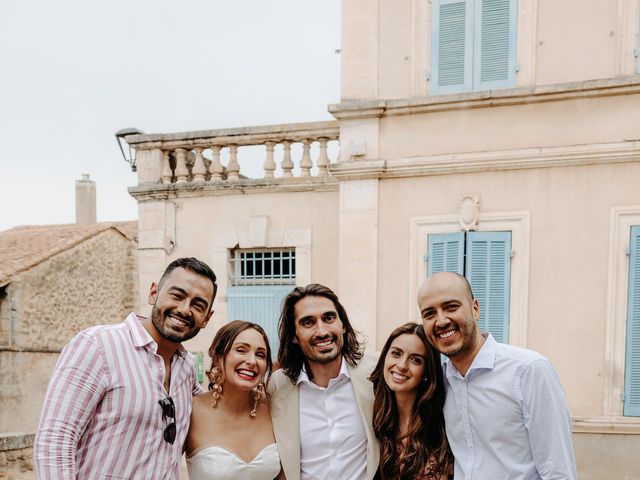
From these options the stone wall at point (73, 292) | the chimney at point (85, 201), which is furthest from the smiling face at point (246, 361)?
the chimney at point (85, 201)

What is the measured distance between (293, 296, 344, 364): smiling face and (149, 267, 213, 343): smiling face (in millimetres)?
603

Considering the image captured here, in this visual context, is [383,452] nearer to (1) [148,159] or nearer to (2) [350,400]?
(2) [350,400]

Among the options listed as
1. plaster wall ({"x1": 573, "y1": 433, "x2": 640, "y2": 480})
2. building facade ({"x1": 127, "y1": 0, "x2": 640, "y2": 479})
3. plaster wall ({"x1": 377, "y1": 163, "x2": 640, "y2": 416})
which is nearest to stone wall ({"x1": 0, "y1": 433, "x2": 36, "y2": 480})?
building facade ({"x1": 127, "y1": 0, "x2": 640, "y2": 479})

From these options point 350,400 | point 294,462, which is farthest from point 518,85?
point 294,462

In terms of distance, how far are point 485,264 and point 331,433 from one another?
410 cm

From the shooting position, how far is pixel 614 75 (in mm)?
5945

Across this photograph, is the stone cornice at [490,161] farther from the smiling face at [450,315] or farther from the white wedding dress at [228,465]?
the white wedding dress at [228,465]

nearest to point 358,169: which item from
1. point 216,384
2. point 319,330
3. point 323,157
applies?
point 323,157

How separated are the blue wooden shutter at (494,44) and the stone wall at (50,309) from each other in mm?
10592

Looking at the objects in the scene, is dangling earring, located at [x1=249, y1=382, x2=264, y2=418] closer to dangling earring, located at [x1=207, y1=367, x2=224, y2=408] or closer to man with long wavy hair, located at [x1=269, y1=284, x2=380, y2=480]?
man with long wavy hair, located at [x1=269, y1=284, x2=380, y2=480]

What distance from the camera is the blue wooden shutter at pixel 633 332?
5.82 meters

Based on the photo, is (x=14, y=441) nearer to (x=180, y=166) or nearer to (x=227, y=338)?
(x=227, y=338)

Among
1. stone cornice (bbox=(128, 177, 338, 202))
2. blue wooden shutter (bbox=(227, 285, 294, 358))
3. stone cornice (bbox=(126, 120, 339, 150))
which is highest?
stone cornice (bbox=(126, 120, 339, 150))

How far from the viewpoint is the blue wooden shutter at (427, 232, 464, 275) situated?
6402 millimetres
